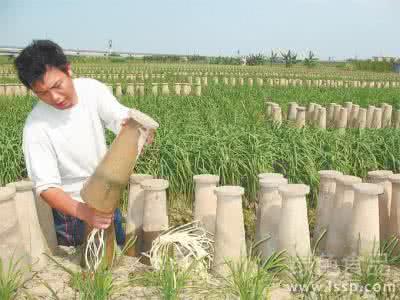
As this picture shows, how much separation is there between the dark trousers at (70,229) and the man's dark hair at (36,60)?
987 millimetres

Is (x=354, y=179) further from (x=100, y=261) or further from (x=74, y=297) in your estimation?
(x=74, y=297)

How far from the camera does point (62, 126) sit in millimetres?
2268

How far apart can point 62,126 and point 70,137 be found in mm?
73

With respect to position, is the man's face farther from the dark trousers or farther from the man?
the dark trousers

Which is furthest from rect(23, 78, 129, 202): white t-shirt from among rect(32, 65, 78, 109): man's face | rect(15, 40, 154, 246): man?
rect(32, 65, 78, 109): man's face

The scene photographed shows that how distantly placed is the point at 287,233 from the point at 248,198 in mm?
1207

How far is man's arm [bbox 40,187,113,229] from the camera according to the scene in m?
1.96

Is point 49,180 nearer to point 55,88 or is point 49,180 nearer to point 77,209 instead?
point 77,209

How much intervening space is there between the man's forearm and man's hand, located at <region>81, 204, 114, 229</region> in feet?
0.04

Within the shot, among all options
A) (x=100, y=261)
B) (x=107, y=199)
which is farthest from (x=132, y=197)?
(x=107, y=199)

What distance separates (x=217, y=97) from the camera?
323 inches

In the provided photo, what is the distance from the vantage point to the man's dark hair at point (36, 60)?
2021mm

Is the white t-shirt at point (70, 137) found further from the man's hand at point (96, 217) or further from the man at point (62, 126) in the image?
the man's hand at point (96, 217)

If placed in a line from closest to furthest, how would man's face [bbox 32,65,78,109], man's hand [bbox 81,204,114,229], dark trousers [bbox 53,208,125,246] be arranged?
man's hand [bbox 81,204,114,229]
man's face [bbox 32,65,78,109]
dark trousers [bbox 53,208,125,246]
